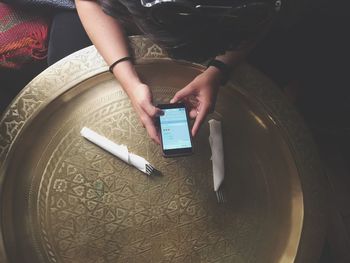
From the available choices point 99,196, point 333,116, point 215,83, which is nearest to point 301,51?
point 333,116

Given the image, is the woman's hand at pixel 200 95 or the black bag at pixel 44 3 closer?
the woman's hand at pixel 200 95

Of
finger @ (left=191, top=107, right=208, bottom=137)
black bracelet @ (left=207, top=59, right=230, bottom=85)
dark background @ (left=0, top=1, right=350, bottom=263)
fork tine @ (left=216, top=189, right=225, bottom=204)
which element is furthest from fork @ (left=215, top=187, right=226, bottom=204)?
dark background @ (left=0, top=1, right=350, bottom=263)

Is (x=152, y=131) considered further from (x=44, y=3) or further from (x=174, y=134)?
(x=44, y=3)

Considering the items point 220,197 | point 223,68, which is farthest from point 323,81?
point 220,197

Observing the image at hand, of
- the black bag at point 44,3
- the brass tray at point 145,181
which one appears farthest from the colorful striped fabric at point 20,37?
the brass tray at point 145,181

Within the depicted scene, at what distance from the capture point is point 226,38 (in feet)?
1.87

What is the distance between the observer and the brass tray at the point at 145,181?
697 millimetres

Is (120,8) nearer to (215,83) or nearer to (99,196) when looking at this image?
(215,83)

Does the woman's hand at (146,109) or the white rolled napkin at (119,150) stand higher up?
the woman's hand at (146,109)

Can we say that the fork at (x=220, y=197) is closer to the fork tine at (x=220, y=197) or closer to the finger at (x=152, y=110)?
the fork tine at (x=220, y=197)

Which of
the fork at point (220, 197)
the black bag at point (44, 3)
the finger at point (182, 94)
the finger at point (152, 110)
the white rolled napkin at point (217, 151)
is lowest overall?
the fork at point (220, 197)

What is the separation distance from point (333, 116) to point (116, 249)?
2.55 ft

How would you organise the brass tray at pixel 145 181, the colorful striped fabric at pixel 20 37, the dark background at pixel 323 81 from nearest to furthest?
1. the brass tray at pixel 145 181
2. the colorful striped fabric at pixel 20 37
3. the dark background at pixel 323 81

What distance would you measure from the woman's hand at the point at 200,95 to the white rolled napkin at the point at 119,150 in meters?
0.11
